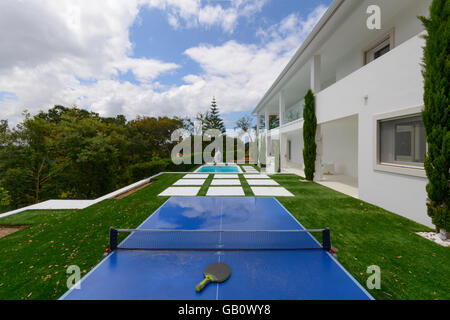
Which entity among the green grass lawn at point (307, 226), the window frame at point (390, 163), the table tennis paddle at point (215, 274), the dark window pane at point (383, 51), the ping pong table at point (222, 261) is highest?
the dark window pane at point (383, 51)

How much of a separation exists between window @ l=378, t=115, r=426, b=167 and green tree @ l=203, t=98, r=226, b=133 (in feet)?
151

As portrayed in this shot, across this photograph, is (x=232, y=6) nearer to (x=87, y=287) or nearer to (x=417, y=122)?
(x=417, y=122)

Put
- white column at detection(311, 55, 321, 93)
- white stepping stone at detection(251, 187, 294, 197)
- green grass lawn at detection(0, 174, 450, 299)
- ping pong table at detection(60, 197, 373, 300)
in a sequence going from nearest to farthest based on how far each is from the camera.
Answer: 1. ping pong table at detection(60, 197, 373, 300)
2. green grass lawn at detection(0, 174, 450, 299)
3. white stepping stone at detection(251, 187, 294, 197)
4. white column at detection(311, 55, 321, 93)

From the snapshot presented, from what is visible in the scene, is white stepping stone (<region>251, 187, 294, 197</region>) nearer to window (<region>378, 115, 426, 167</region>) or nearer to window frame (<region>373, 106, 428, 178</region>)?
window frame (<region>373, 106, 428, 178</region>)

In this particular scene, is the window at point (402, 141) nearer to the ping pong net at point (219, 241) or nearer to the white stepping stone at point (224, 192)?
the ping pong net at point (219, 241)

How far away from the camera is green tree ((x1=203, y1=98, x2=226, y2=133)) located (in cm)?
5378

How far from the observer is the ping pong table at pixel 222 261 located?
2891 mm

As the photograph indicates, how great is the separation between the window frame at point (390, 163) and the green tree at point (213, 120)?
45.9 metres

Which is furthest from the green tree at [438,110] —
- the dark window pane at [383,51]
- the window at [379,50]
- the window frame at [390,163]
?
the dark window pane at [383,51]

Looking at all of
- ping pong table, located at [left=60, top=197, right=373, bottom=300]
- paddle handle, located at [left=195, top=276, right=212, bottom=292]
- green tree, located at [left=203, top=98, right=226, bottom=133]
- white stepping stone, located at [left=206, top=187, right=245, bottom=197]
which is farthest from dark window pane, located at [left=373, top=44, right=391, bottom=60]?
green tree, located at [left=203, top=98, right=226, bottom=133]

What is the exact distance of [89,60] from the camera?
1709 centimetres

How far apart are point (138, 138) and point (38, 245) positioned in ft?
98.5
